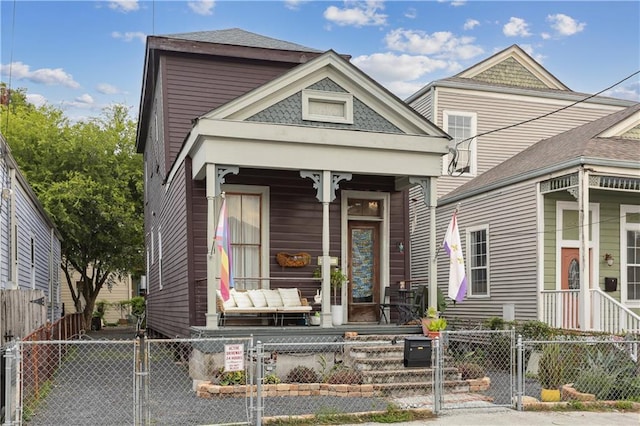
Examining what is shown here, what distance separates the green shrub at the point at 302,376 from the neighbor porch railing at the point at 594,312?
6077 mm

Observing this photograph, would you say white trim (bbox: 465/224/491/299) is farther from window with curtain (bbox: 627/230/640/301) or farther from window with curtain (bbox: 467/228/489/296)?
window with curtain (bbox: 627/230/640/301)

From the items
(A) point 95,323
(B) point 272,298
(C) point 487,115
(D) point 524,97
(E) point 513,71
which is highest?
(E) point 513,71

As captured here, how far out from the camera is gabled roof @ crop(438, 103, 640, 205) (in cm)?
1405

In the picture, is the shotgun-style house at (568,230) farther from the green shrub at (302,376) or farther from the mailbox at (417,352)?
the green shrub at (302,376)

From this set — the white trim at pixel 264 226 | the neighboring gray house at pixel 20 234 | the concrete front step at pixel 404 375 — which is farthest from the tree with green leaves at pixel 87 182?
the concrete front step at pixel 404 375

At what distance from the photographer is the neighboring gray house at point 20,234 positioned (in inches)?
529

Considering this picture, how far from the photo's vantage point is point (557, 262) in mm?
15250

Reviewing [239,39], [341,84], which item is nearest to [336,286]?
[341,84]

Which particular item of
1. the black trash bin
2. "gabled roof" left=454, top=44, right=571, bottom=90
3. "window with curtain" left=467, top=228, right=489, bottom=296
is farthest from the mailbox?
the black trash bin

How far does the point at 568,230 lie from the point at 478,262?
290 cm

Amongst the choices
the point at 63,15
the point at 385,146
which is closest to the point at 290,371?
the point at 385,146

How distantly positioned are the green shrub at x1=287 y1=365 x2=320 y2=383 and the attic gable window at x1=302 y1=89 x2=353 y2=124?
4.78 meters

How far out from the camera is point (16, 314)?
11.0m

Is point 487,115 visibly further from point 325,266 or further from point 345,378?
point 345,378
